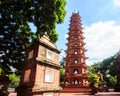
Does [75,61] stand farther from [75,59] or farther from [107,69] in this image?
[107,69]

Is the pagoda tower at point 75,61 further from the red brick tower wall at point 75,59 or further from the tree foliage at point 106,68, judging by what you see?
the tree foliage at point 106,68

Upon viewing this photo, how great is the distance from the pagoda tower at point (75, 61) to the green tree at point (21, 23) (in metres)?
15.9

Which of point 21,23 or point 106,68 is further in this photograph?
point 106,68

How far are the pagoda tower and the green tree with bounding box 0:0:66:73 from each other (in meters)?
15.9

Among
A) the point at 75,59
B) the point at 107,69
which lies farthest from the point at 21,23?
the point at 107,69

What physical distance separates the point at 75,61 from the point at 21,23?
2006 cm

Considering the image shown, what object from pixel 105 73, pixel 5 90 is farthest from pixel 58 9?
pixel 105 73

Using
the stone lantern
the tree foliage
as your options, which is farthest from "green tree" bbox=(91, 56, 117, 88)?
the stone lantern

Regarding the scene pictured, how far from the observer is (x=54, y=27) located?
1602 cm

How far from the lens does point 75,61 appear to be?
110 feet

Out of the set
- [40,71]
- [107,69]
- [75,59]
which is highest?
[107,69]

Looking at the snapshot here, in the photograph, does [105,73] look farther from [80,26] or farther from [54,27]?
[54,27]

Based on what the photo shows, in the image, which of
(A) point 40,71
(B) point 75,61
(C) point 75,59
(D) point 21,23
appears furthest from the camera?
(B) point 75,61

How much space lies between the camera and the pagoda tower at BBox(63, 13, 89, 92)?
1217 inches
